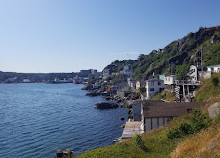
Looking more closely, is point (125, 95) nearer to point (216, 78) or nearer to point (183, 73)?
point (183, 73)

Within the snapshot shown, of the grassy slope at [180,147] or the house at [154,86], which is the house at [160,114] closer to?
the grassy slope at [180,147]

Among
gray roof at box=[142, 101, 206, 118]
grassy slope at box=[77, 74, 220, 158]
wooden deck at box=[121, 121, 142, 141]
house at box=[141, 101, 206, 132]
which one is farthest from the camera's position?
wooden deck at box=[121, 121, 142, 141]

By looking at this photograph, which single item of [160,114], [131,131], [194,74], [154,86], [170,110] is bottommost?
[131,131]

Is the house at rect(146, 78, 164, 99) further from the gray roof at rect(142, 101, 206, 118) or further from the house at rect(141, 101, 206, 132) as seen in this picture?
the house at rect(141, 101, 206, 132)

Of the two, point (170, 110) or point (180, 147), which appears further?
point (170, 110)

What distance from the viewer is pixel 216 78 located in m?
→ 34.8

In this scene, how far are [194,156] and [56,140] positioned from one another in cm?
3100

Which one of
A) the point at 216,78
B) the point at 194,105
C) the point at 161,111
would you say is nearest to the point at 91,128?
the point at 161,111

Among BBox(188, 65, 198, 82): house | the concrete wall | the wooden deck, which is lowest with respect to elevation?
the wooden deck

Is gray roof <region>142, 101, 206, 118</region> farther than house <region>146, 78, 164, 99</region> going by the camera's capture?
No

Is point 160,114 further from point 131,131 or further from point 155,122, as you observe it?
point 131,131

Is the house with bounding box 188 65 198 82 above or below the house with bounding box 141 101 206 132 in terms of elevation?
above

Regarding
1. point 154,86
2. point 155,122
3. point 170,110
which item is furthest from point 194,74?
point 155,122

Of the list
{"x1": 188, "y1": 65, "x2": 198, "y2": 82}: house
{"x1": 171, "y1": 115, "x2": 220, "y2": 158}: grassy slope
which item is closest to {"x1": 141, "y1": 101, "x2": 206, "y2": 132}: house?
{"x1": 171, "y1": 115, "x2": 220, "y2": 158}: grassy slope
